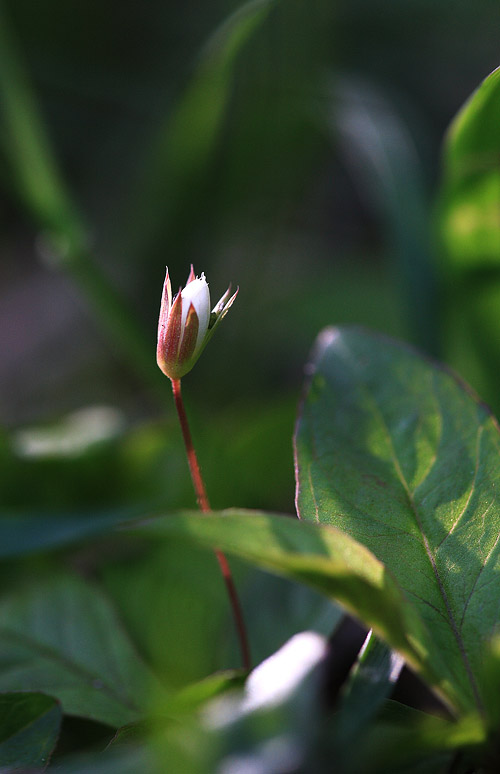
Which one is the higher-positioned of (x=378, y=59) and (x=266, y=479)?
(x=378, y=59)

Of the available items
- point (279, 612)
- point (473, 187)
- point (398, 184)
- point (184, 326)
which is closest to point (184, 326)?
point (184, 326)

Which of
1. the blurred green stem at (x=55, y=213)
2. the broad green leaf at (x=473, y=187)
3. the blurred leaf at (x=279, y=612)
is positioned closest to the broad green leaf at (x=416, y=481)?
the blurred leaf at (x=279, y=612)

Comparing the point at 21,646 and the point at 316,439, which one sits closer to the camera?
the point at 316,439

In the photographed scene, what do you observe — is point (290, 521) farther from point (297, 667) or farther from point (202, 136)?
point (202, 136)

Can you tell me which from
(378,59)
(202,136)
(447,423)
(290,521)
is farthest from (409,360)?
(378,59)

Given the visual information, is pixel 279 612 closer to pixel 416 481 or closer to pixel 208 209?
pixel 416 481

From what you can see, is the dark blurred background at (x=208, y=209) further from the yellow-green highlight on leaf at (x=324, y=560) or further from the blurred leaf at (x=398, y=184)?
the yellow-green highlight on leaf at (x=324, y=560)
